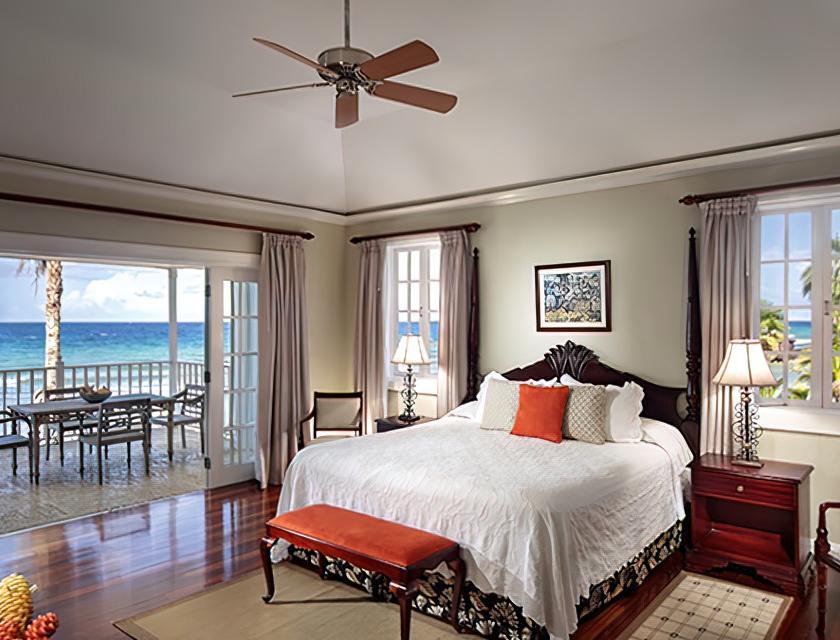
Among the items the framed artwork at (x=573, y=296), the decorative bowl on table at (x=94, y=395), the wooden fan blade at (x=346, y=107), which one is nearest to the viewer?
the wooden fan blade at (x=346, y=107)

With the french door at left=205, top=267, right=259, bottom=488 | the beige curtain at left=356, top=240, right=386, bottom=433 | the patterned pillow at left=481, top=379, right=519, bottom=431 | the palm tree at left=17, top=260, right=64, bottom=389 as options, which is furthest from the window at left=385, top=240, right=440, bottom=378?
the palm tree at left=17, top=260, right=64, bottom=389

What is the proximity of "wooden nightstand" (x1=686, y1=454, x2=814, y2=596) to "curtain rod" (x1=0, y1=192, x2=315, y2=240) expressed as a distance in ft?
13.6

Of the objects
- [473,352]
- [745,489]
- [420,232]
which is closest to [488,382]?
A: [473,352]

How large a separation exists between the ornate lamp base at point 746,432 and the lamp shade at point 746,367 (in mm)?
182

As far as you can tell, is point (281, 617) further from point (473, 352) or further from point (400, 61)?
point (473, 352)

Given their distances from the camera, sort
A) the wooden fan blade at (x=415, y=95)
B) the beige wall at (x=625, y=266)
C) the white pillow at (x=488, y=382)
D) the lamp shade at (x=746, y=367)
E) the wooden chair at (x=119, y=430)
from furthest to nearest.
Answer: the wooden chair at (x=119, y=430)
the white pillow at (x=488, y=382)
the beige wall at (x=625, y=266)
the lamp shade at (x=746, y=367)
the wooden fan blade at (x=415, y=95)

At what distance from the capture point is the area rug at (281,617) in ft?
10.2

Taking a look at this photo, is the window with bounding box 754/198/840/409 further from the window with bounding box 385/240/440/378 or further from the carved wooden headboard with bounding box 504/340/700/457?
the window with bounding box 385/240/440/378

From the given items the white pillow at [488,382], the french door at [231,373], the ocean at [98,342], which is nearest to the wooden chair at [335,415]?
the french door at [231,373]

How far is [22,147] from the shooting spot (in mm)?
4379

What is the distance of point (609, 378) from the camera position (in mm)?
4832

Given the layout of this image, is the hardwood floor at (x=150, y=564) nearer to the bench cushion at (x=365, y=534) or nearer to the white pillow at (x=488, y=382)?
the bench cushion at (x=365, y=534)

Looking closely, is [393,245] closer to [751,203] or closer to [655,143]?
[655,143]

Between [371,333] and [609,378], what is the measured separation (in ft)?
8.30
